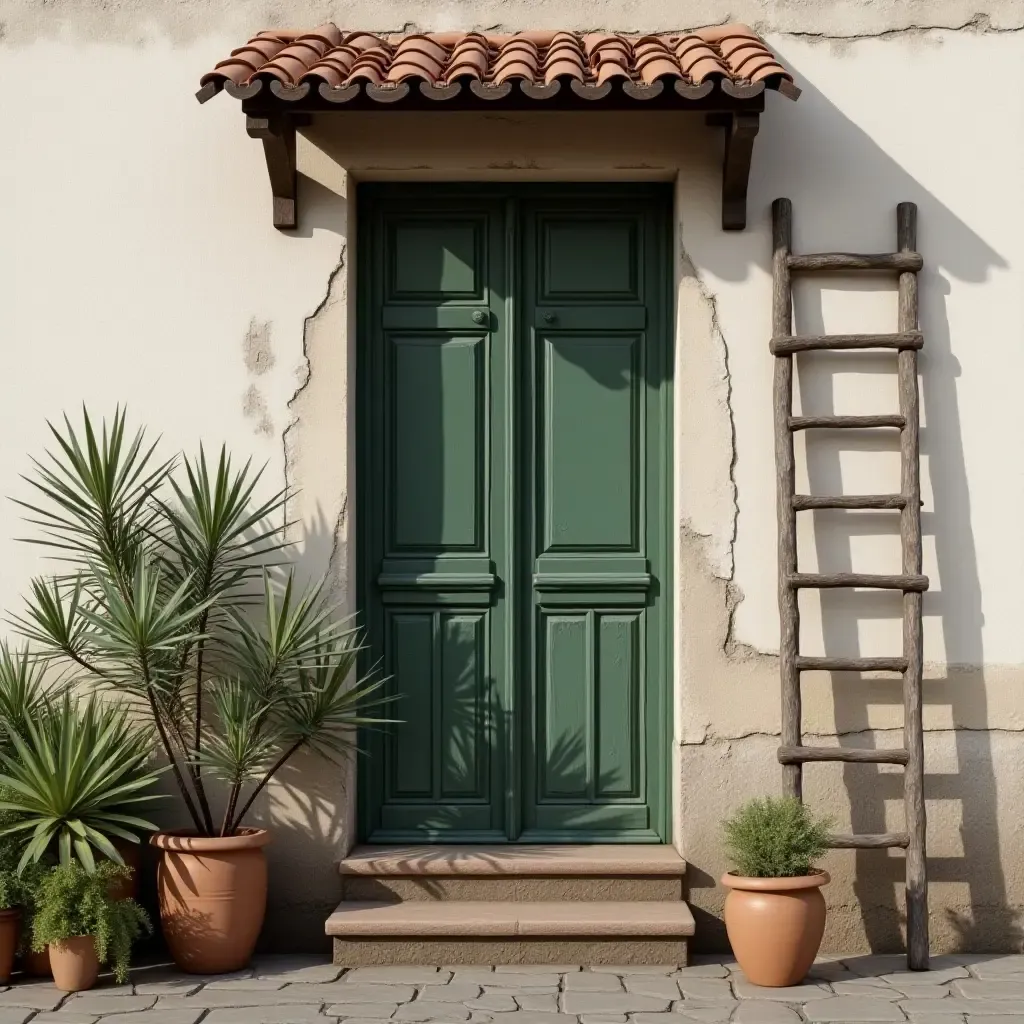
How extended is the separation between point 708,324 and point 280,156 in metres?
1.71

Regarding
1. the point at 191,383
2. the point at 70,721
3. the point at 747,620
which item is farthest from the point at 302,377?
the point at 747,620

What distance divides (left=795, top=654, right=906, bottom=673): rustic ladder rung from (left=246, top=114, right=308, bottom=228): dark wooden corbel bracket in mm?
Result: 2525

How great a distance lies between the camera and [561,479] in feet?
→ 18.7

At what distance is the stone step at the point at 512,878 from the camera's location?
5262 millimetres

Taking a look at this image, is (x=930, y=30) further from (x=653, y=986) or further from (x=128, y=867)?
(x=128, y=867)

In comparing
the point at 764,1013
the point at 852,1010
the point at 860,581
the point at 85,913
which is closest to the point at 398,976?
the point at 85,913

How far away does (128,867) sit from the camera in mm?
5020

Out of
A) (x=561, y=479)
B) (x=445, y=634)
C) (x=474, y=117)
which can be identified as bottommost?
(x=445, y=634)

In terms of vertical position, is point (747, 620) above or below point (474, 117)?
below

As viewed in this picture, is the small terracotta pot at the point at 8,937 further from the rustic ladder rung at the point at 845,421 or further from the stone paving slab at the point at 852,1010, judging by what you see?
the rustic ladder rung at the point at 845,421

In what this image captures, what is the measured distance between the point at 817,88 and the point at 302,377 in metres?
2.26

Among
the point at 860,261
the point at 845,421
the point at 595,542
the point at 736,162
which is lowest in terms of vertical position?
the point at 595,542

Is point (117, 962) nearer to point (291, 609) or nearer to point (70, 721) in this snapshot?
point (70, 721)

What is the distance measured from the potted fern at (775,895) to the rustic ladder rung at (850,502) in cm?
109
